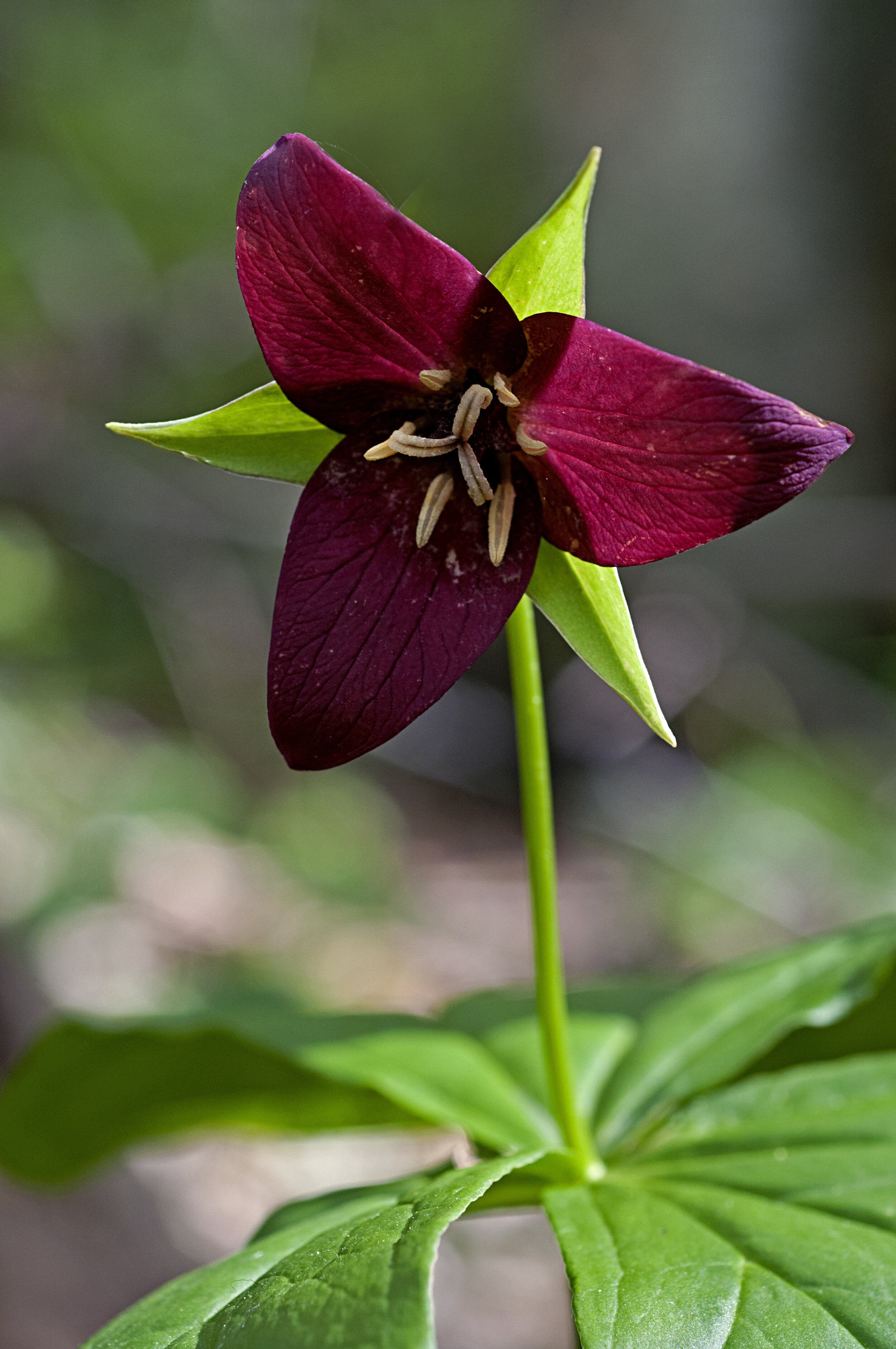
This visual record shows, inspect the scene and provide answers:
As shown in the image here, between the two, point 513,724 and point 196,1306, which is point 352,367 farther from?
point 513,724

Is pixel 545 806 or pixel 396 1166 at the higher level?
pixel 545 806

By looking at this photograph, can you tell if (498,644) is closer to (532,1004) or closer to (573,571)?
(532,1004)

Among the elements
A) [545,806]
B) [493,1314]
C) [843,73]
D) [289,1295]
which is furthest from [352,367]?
[843,73]

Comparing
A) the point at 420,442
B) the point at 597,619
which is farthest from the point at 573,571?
the point at 420,442

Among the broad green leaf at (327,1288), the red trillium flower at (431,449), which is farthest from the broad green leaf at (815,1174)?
the red trillium flower at (431,449)

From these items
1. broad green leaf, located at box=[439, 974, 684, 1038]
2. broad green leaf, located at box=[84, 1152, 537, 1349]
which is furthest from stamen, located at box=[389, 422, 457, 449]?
broad green leaf, located at box=[439, 974, 684, 1038]

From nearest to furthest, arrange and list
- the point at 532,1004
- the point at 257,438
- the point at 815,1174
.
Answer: the point at 257,438, the point at 815,1174, the point at 532,1004
